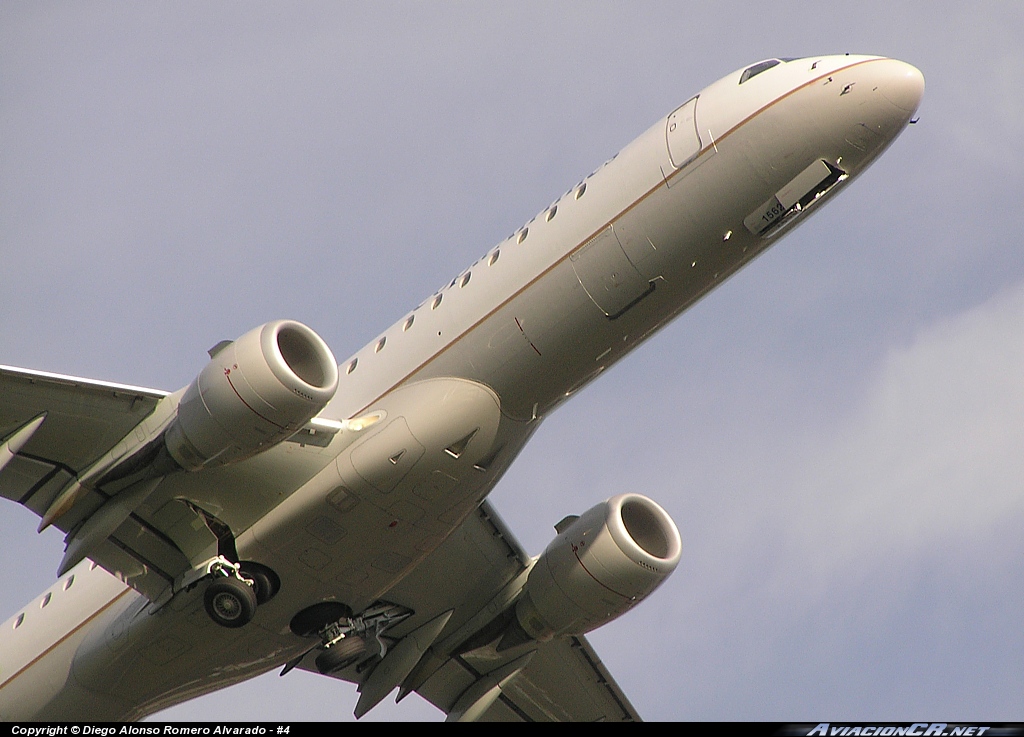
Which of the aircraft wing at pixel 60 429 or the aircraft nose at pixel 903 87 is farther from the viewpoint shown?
the aircraft wing at pixel 60 429

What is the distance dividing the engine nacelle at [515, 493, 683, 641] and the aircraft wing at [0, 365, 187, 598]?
734cm

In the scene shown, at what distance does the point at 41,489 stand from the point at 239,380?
13.2 feet

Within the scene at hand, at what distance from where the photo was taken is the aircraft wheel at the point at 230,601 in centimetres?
2091

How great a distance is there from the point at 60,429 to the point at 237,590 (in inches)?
137

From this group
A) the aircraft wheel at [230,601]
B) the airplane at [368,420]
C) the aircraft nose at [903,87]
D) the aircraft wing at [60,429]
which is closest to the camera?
the aircraft nose at [903,87]

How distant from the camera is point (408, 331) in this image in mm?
21500

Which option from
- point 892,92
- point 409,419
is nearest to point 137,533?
point 409,419

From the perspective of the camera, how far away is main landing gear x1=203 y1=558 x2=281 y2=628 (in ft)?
68.7

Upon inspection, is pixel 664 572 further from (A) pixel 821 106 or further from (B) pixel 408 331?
(A) pixel 821 106

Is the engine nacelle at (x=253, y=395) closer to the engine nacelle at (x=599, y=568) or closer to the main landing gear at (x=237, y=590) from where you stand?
the main landing gear at (x=237, y=590)

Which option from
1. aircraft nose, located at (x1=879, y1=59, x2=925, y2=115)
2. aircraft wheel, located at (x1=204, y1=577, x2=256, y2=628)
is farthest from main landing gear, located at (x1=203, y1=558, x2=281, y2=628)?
aircraft nose, located at (x1=879, y1=59, x2=925, y2=115)

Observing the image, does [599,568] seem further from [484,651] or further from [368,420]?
[368,420]

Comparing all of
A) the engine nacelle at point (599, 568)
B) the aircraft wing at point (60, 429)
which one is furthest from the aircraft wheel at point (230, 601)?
the engine nacelle at point (599, 568)

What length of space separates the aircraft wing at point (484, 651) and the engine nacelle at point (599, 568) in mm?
749
